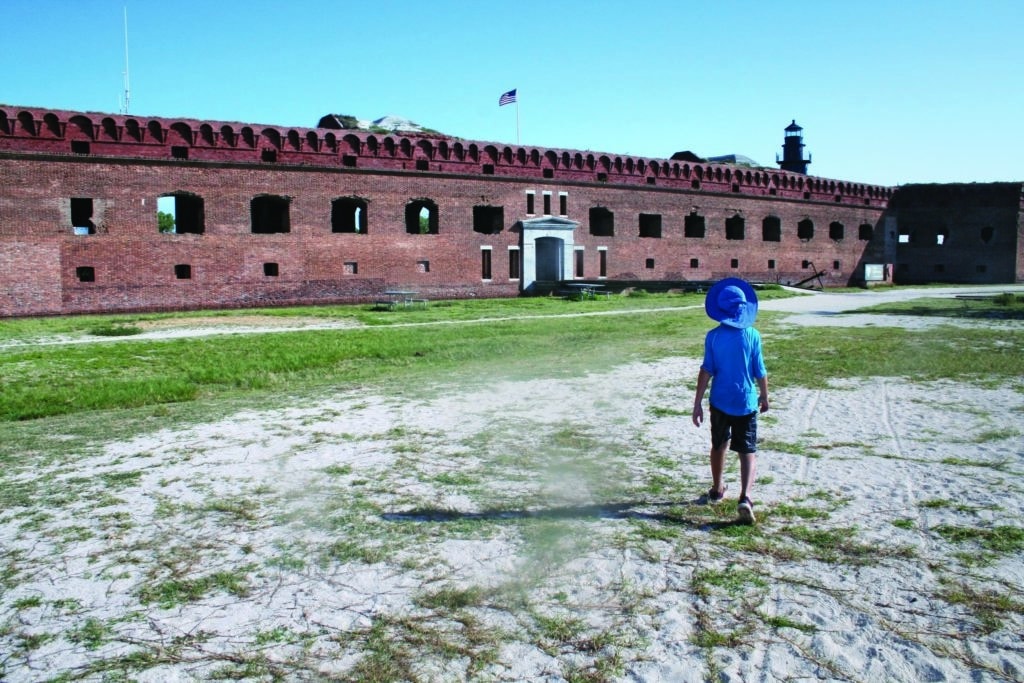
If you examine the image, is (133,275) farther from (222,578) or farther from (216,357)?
(222,578)

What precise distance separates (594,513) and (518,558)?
2.78 feet

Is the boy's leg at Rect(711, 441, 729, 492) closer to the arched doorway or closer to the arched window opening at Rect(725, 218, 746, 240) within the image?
the arched doorway

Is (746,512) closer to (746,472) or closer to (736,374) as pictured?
(746,472)

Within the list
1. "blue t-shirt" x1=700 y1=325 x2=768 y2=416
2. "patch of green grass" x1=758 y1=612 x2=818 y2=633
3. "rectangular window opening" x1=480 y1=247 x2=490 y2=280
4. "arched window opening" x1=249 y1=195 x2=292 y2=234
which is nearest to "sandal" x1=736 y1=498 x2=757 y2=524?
"blue t-shirt" x1=700 y1=325 x2=768 y2=416

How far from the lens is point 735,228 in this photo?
3838 centimetres

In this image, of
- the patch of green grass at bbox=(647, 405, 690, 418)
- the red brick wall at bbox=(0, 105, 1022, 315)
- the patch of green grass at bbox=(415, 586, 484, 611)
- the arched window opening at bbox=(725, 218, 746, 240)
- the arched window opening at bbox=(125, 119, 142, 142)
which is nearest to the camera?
the patch of green grass at bbox=(415, 586, 484, 611)

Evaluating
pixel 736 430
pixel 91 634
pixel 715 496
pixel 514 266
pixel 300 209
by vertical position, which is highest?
pixel 300 209

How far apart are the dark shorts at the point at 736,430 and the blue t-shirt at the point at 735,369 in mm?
44

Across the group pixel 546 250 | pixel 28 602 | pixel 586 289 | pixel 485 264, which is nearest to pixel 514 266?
pixel 485 264

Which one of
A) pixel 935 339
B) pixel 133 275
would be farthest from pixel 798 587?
pixel 133 275

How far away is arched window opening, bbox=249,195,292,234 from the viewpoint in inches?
1078

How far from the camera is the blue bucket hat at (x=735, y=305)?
4809 mm

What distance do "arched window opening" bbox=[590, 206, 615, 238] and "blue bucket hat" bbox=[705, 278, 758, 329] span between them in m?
29.2

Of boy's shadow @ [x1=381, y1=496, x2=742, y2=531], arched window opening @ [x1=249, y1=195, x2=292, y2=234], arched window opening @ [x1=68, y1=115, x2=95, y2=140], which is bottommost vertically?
boy's shadow @ [x1=381, y1=496, x2=742, y2=531]
